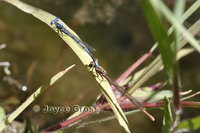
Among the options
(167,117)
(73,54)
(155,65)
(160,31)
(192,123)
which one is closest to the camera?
(160,31)

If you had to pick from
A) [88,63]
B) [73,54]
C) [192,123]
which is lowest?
[192,123]

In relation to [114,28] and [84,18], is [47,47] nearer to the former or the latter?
[84,18]

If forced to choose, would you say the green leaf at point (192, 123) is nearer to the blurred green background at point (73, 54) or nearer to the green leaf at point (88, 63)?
the green leaf at point (88, 63)

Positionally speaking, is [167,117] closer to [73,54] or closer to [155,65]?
[155,65]

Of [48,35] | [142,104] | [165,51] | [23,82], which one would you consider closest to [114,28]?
[48,35]

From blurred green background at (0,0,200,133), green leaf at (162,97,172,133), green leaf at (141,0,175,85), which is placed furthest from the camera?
blurred green background at (0,0,200,133)

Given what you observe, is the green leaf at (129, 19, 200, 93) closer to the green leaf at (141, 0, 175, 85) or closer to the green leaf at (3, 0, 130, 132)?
the green leaf at (3, 0, 130, 132)

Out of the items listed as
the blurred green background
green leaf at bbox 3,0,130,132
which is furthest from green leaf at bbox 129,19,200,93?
the blurred green background

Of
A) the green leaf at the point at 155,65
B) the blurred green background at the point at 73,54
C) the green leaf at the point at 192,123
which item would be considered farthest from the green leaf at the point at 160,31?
the blurred green background at the point at 73,54

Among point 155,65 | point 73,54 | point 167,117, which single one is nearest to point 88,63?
point 155,65
